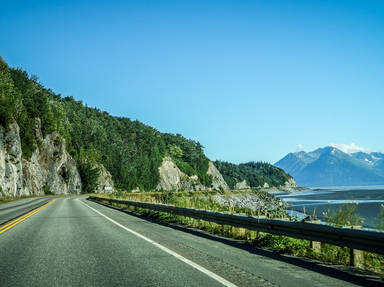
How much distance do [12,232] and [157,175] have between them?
12720cm

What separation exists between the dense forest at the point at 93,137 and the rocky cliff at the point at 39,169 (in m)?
2.22

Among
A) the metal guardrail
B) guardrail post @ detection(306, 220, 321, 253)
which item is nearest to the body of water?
guardrail post @ detection(306, 220, 321, 253)

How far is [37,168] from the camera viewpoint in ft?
243

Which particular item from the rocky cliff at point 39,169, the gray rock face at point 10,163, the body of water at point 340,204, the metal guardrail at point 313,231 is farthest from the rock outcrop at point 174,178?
the metal guardrail at point 313,231

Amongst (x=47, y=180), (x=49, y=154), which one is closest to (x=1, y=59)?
(x=49, y=154)

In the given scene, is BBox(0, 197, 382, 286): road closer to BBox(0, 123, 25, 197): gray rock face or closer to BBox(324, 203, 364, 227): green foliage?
BBox(324, 203, 364, 227): green foliage

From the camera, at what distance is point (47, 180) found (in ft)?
266

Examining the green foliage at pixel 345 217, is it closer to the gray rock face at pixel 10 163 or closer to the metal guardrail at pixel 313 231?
the metal guardrail at pixel 313 231

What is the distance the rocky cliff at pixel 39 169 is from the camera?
5488cm

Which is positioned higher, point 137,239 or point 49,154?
point 49,154

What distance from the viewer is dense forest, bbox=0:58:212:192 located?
7244cm

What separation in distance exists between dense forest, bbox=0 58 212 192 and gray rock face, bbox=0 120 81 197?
7.92ft

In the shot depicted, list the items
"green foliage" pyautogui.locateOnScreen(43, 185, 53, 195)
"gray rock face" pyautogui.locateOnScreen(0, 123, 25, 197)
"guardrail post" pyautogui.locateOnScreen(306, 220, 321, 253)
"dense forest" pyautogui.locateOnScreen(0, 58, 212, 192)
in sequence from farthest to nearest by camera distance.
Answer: "green foliage" pyautogui.locateOnScreen(43, 185, 53, 195) → "dense forest" pyautogui.locateOnScreen(0, 58, 212, 192) → "gray rock face" pyautogui.locateOnScreen(0, 123, 25, 197) → "guardrail post" pyautogui.locateOnScreen(306, 220, 321, 253)

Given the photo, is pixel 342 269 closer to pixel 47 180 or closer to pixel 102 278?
pixel 102 278
